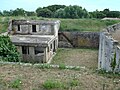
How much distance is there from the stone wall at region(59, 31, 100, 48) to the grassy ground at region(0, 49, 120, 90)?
50.5ft

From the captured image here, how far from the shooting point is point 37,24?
22359 mm

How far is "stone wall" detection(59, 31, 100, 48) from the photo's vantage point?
78.0 feet

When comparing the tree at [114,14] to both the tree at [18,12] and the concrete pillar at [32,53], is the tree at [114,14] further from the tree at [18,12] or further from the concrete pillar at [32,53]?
the concrete pillar at [32,53]

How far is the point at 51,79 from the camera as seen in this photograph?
288 inches

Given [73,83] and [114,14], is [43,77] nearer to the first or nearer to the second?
[73,83]

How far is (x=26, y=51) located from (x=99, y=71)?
1120 cm

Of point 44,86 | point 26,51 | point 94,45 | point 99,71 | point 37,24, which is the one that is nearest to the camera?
point 44,86

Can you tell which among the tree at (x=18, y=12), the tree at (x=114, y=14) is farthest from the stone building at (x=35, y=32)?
the tree at (x=114, y=14)

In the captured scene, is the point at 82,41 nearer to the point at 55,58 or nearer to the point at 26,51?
the point at 55,58

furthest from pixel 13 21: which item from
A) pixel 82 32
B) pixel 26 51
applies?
pixel 82 32

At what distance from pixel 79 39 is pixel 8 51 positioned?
956 centimetres

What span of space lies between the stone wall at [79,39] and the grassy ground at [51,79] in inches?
605

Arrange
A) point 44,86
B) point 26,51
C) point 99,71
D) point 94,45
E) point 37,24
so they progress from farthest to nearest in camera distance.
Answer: point 94,45
point 37,24
point 26,51
point 99,71
point 44,86

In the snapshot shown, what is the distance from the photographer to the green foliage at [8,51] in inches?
634
